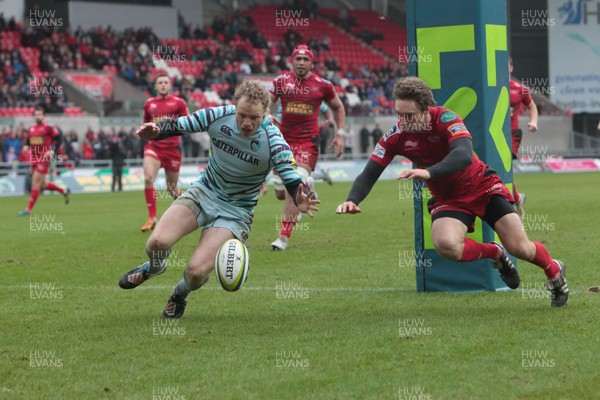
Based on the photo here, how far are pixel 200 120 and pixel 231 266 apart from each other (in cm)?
133

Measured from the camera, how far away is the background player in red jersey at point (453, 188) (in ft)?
24.6

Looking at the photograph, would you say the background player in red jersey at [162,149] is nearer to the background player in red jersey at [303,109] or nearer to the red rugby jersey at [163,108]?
the red rugby jersey at [163,108]

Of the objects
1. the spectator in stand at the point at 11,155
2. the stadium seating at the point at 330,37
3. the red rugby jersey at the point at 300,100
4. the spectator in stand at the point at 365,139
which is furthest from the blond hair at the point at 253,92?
the stadium seating at the point at 330,37

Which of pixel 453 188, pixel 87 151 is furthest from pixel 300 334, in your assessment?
pixel 87 151

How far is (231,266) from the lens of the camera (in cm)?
733

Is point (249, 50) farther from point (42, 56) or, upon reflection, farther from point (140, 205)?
point (140, 205)

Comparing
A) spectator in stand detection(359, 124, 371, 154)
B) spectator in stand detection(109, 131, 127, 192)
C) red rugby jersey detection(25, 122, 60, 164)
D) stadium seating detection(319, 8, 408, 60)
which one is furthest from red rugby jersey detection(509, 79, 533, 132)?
stadium seating detection(319, 8, 408, 60)

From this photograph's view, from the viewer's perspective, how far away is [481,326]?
6887 mm

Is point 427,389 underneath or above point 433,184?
underneath

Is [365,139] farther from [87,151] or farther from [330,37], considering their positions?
[87,151]

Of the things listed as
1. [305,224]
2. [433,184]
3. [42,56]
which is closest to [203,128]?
[433,184]

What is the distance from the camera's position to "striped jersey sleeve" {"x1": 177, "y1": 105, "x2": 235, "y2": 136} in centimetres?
794

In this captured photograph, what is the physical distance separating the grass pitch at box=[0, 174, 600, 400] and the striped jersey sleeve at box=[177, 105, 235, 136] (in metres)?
1.49

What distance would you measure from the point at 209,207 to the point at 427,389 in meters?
3.24
